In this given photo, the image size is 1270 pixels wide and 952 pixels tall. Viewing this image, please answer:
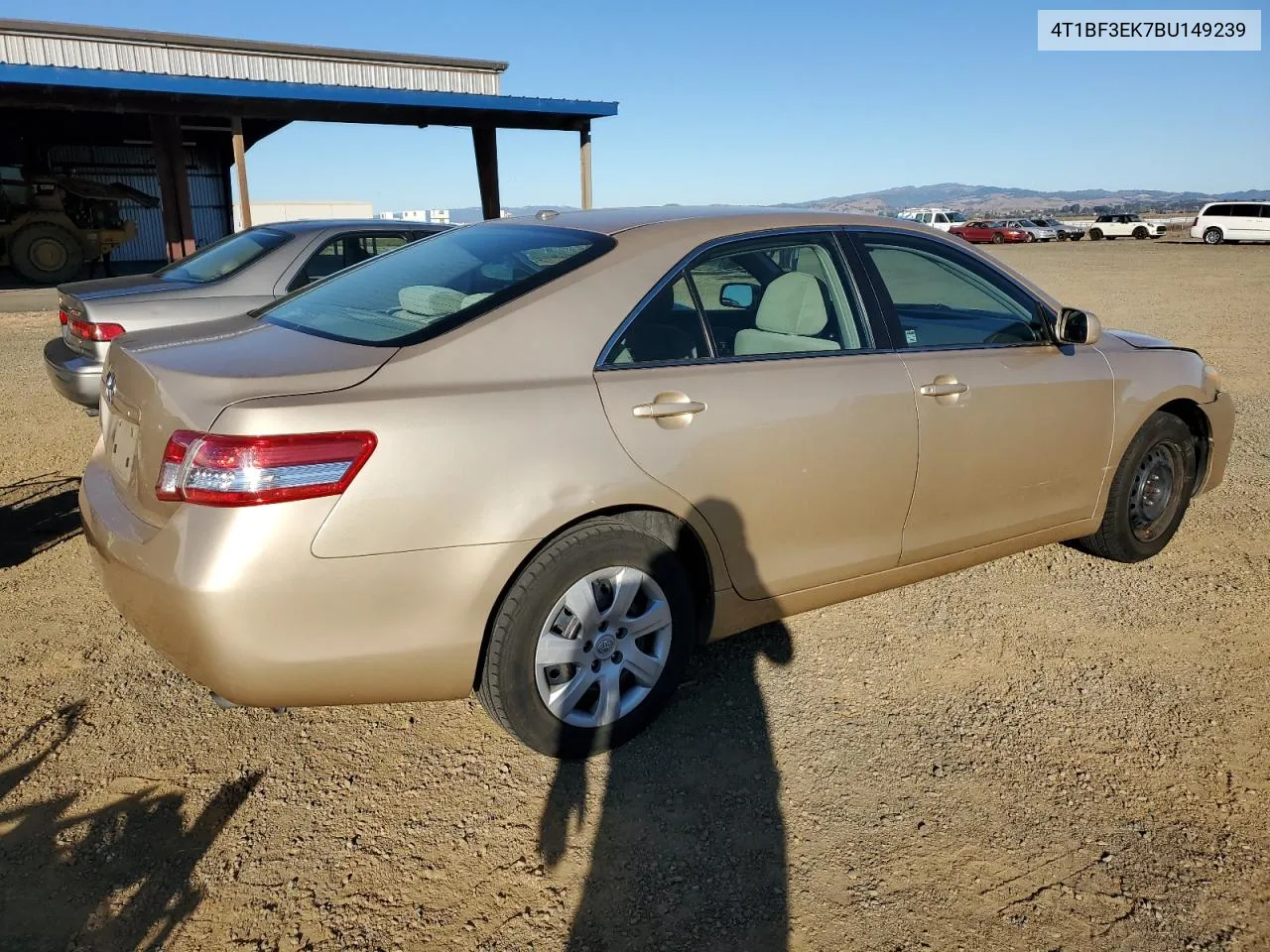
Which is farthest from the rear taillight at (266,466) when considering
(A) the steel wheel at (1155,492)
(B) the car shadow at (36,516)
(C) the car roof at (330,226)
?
(C) the car roof at (330,226)

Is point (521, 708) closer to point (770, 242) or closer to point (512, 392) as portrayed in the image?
point (512, 392)

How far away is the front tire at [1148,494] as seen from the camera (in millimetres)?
4141

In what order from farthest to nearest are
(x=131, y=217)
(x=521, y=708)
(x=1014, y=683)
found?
(x=131, y=217), (x=1014, y=683), (x=521, y=708)

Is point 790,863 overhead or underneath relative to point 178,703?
underneath

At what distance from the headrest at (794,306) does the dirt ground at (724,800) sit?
3.92 feet

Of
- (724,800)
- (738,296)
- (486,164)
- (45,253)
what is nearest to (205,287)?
(738,296)

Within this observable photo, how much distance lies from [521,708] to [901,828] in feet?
3.55

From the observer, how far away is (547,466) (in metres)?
2.58

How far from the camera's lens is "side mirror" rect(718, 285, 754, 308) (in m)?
3.43

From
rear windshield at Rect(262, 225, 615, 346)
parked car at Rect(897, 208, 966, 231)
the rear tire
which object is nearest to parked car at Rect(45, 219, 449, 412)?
rear windshield at Rect(262, 225, 615, 346)

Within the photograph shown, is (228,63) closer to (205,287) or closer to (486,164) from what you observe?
(486,164)

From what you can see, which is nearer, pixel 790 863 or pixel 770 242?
pixel 790 863

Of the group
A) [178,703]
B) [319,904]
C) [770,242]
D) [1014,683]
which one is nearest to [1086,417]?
[1014,683]

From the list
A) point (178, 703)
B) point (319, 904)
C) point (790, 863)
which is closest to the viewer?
point (319, 904)
